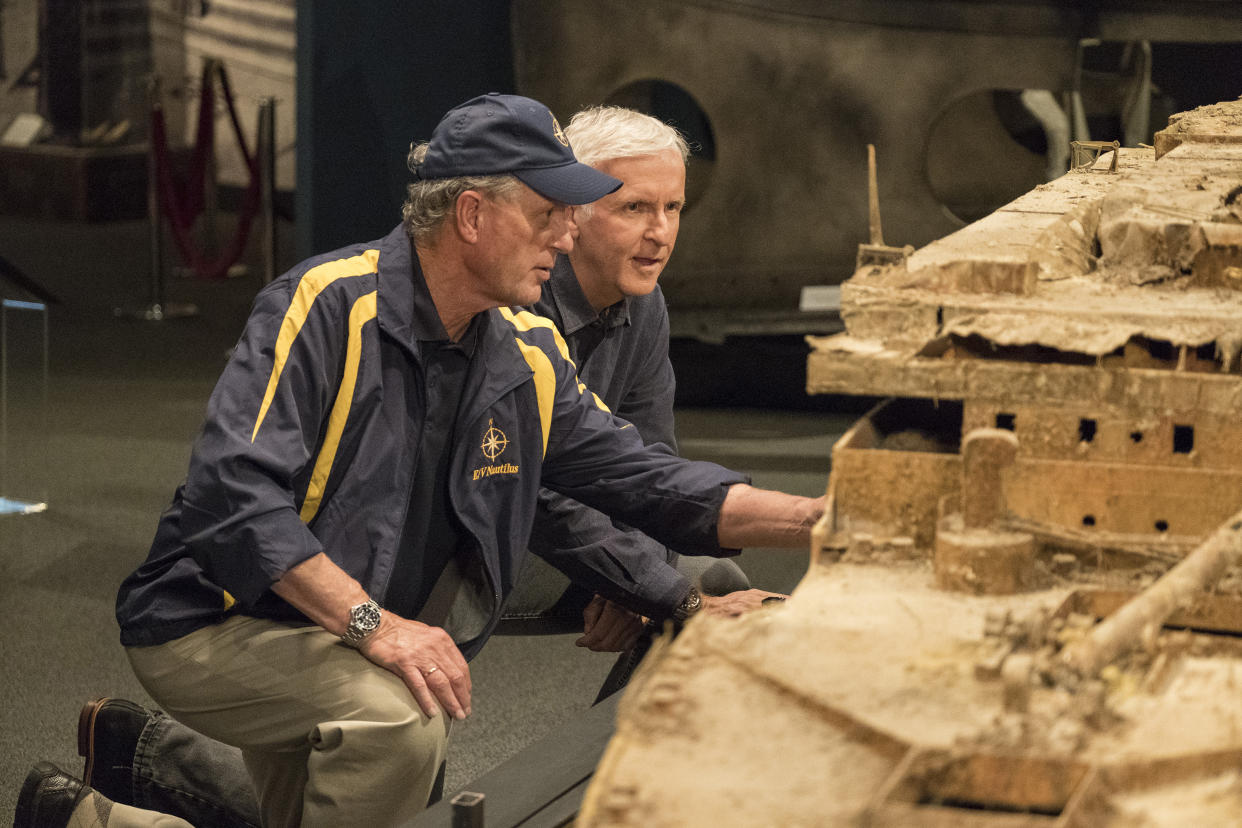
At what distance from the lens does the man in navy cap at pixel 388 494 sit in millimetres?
2725

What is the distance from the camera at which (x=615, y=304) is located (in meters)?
3.59

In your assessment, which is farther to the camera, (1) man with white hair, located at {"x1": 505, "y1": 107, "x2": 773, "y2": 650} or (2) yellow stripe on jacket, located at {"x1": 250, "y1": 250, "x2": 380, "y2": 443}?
(1) man with white hair, located at {"x1": 505, "y1": 107, "x2": 773, "y2": 650}

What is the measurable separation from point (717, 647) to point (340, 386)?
1.30m

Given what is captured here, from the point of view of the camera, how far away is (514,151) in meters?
2.90

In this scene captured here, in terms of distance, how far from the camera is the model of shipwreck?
1.50 meters

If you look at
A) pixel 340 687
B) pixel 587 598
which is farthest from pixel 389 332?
pixel 587 598

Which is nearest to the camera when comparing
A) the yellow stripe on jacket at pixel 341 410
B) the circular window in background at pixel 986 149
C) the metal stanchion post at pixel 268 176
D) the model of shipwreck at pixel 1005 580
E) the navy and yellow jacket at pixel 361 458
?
the model of shipwreck at pixel 1005 580

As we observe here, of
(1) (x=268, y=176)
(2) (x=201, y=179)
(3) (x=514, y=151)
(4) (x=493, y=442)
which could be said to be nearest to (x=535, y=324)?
(4) (x=493, y=442)

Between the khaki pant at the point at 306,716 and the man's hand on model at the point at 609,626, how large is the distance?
0.79 metres

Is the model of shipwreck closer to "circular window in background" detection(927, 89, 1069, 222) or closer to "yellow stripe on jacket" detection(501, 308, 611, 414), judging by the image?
"yellow stripe on jacket" detection(501, 308, 611, 414)

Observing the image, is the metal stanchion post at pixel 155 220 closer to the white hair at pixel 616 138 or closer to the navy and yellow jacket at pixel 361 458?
the white hair at pixel 616 138

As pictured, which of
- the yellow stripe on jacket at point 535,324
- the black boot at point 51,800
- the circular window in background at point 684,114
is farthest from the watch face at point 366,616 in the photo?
the circular window in background at point 684,114

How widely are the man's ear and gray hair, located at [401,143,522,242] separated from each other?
0.4 inches

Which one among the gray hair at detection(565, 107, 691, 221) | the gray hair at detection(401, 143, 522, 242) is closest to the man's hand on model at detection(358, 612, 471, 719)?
the gray hair at detection(401, 143, 522, 242)
